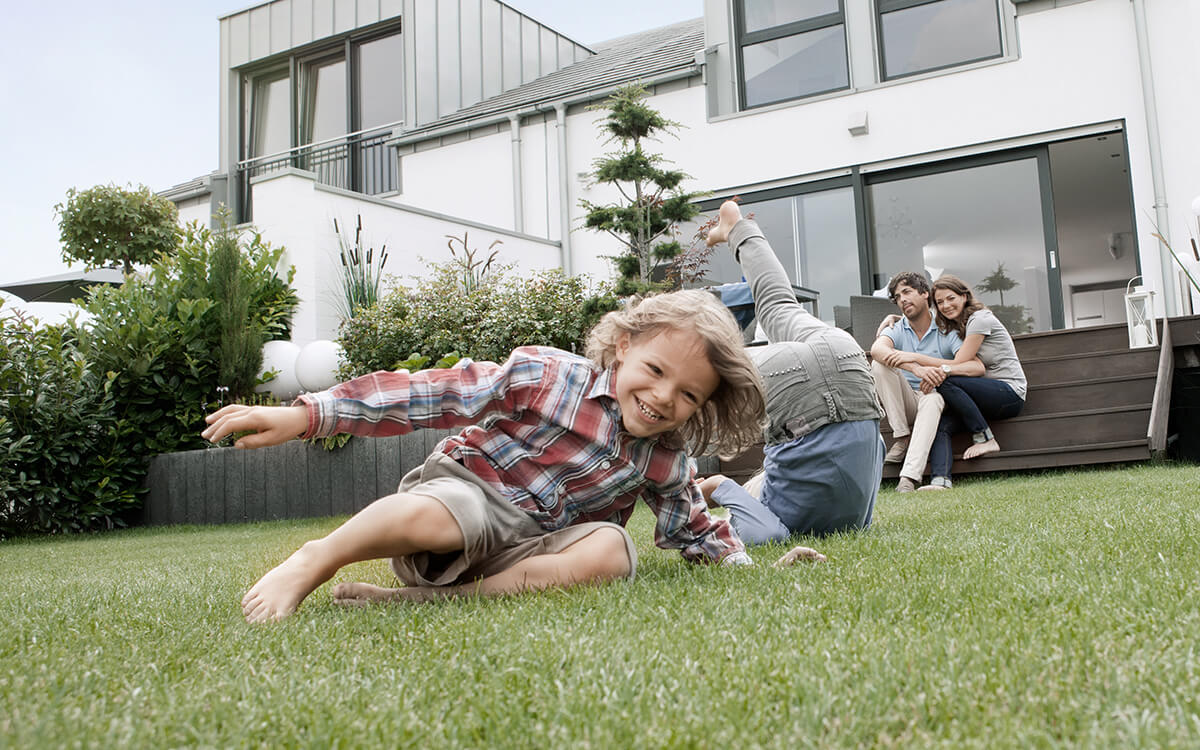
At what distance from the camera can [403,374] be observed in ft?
6.55

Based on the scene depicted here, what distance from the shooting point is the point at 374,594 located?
81.8 inches

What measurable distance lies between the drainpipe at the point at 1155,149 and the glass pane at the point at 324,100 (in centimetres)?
981

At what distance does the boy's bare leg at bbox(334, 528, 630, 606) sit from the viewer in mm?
2018

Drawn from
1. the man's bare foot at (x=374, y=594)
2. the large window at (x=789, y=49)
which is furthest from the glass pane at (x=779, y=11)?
the man's bare foot at (x=374, y=594)

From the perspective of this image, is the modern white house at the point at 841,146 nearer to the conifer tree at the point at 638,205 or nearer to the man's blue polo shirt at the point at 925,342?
the conifer tree at the point at 638,205

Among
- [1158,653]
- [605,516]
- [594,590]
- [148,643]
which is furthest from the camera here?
[605,516]

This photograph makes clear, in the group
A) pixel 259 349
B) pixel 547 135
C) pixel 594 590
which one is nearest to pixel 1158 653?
pixel 594 590

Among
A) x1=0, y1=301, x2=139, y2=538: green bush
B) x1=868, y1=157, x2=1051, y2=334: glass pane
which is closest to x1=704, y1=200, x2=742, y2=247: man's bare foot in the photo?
x1=0, y1=301, x2=139, y2=538: green bush

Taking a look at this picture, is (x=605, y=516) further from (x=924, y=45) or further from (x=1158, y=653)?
(x=924, y=45)

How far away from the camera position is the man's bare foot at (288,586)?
1.84 meters

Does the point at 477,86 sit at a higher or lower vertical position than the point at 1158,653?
higher

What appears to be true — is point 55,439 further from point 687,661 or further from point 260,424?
point 687,661

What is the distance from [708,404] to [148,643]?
1.34 m

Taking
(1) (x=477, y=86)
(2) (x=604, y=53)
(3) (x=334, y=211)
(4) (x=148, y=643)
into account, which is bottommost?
(4) (x=148, y=643)
